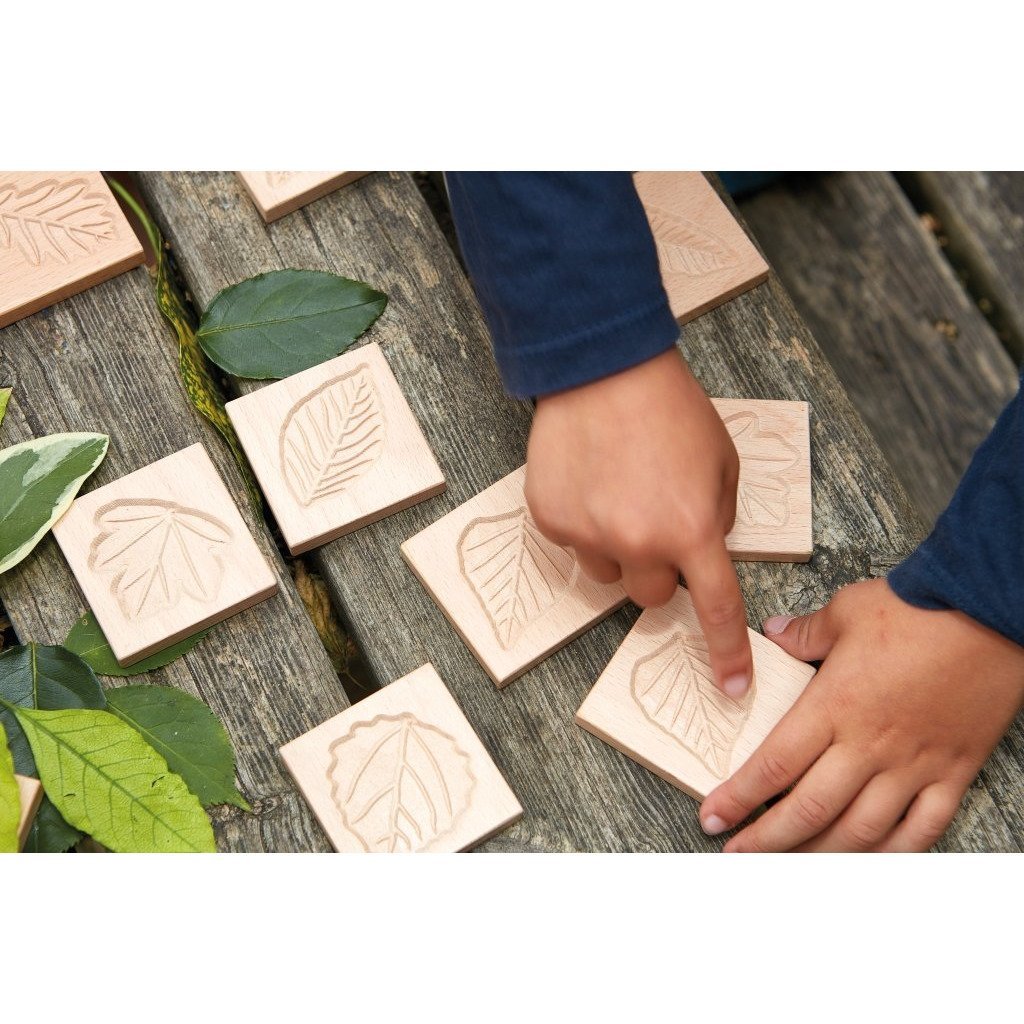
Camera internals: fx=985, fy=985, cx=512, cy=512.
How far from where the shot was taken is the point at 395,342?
910mm

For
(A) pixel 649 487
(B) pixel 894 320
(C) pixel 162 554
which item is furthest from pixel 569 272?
(B) pixel 894 320

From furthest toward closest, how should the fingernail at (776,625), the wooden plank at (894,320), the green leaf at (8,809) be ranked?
the wooden plank at (894,320), the fingernail at (776,625), the green leaf at (8,809)

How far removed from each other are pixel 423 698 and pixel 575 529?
0.19 metres

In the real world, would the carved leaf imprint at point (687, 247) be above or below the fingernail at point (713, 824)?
above

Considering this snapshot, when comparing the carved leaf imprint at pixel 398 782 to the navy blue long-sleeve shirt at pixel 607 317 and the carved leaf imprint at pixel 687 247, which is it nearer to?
the navy blue long-sleeve shirt at pixel 607 317

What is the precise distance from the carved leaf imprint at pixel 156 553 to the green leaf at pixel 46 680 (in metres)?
0.06

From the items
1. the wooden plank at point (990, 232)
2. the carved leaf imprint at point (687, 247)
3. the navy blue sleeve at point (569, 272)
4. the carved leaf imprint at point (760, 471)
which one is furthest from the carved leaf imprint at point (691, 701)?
the wooden plank at point (990, 232)

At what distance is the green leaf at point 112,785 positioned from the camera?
0.76 m

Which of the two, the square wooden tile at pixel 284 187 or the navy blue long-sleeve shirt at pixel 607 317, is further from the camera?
the square wooden tile at pixel 284 187

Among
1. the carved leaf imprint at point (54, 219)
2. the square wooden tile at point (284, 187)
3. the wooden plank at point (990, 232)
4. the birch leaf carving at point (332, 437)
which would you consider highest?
the carved leaf imprint at point (54, 219)

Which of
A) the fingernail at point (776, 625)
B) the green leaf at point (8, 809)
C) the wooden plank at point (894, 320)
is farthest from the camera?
the wooden plank at point (894, 320)

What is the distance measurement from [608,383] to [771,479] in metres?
0.19

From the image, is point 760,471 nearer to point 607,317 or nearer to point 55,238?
point 607,317

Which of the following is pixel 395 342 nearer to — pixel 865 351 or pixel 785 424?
pixel 785 424
